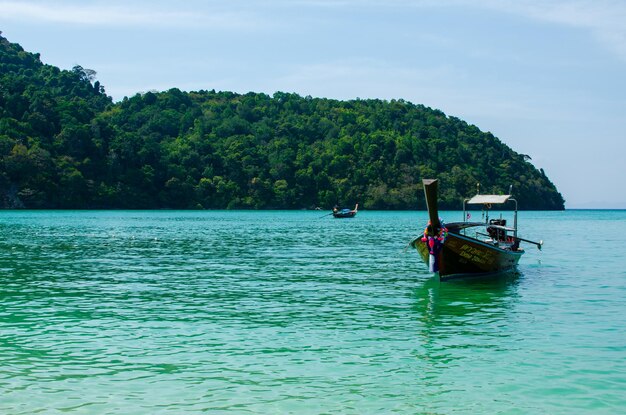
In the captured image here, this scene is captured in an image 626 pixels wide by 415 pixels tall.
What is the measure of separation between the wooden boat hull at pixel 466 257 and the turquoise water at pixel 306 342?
82 centimetres

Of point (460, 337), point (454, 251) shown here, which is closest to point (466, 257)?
point (454, 251)

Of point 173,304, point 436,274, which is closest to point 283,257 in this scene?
point 436,274

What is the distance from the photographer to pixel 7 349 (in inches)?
699

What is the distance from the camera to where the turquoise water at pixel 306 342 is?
1396cm

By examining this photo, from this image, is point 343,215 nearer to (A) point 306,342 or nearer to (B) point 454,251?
(B) point 454,251

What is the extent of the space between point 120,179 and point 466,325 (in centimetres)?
16383

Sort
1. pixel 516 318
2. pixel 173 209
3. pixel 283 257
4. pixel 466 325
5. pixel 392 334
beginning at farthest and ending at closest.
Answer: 1. pixel 173 209
2. pixel 283 257
3. pixel 516 318
4. pixel 466 325
5. pixel 392 334

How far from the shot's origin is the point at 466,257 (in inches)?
1307

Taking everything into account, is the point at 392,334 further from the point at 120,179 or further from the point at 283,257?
the point at 120,179

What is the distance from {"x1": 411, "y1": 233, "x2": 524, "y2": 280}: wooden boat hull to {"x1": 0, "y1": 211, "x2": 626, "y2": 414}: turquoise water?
2.69ft

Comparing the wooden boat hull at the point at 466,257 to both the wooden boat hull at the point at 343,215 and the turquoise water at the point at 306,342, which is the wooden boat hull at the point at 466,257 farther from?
the wooden boat hull at the point at 343,215

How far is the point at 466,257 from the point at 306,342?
1606cm

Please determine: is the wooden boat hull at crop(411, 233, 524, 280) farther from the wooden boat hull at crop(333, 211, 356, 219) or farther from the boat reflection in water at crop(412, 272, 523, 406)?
the wooden boat hull at crop(333, 211, 356, 219)

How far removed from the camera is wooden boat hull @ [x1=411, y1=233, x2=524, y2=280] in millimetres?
32219
